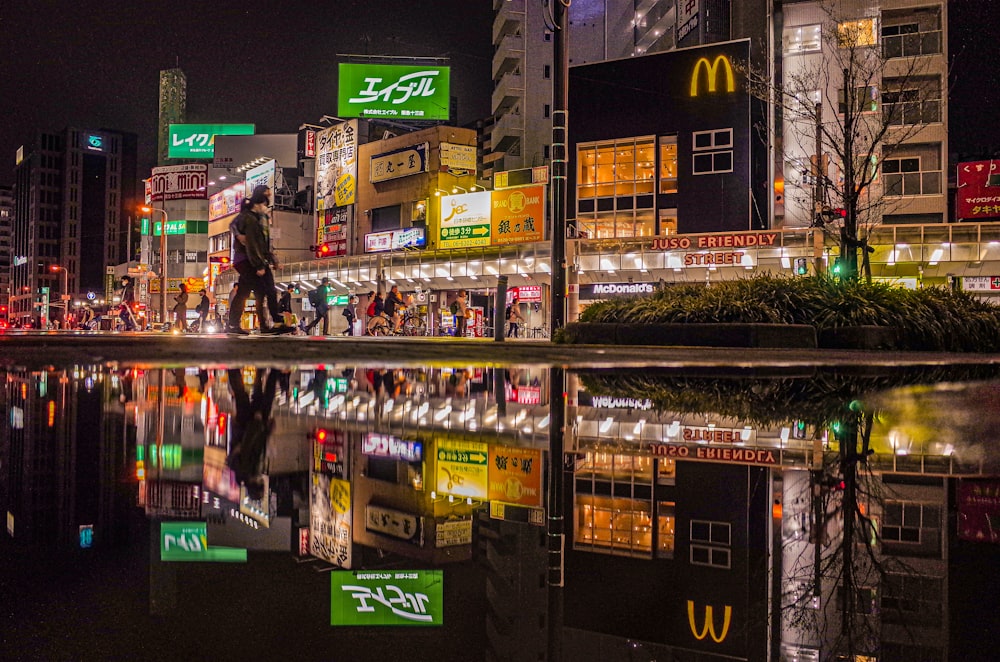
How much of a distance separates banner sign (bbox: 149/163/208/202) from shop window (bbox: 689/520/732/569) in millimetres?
99777

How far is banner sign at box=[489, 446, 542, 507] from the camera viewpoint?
8.80 feet

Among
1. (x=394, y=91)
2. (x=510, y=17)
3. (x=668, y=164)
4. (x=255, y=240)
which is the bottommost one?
(x=255, y=240)

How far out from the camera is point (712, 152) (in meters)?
40.1

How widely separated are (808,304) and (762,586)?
45.4ft

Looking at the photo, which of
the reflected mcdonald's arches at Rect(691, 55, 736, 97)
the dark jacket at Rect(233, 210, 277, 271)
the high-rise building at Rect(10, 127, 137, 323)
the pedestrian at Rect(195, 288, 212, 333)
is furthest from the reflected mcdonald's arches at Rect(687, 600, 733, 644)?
the high-rise building at Rect(10, 127, 137, 323)

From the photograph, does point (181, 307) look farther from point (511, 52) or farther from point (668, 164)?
point (511, 52)

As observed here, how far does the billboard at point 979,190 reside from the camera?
46.3 meters

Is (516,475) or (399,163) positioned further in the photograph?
(399,163)

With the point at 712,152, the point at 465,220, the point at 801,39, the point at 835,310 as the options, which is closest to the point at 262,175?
the point at 465,220

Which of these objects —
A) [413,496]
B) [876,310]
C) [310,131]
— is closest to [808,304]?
[876,310]

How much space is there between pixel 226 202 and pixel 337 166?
23.4 m

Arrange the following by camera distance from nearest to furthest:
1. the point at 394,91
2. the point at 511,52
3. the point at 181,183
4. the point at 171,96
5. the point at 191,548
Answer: the point at 191,548 → the point at 394,91 → the point at 511,52 → the point at 181,183 → the point at 171,96

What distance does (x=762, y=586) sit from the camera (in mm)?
1761

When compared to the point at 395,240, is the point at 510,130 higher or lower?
higher
